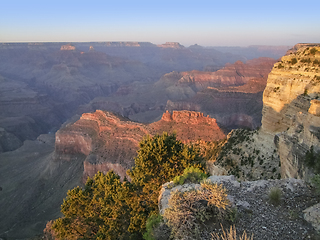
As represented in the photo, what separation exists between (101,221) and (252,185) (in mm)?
11298

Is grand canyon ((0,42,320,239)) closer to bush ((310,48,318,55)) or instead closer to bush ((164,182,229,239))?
bush ((310,48,318,55))

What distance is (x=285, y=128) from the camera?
22.3 meters

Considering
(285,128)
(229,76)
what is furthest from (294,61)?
(229,76)

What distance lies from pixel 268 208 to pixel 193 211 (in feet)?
11.9

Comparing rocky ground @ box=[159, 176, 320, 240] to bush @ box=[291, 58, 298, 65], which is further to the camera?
bush @ box=[291, 58, 298, 65]

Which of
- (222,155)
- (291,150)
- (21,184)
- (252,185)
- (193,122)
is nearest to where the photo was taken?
(252,185)

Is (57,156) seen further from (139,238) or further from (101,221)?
(139,238)

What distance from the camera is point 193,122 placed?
4934 cm

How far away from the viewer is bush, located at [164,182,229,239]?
9.45 m

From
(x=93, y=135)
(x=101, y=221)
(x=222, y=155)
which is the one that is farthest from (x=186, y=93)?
(x=101, y=221)

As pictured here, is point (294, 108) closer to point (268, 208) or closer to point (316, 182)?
point (316, 182)

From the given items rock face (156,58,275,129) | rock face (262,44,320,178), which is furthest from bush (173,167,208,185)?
rock face (156,58,275,129)

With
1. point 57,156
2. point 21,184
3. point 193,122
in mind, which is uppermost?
point 193,122

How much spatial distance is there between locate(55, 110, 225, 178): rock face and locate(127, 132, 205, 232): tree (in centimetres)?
2596
